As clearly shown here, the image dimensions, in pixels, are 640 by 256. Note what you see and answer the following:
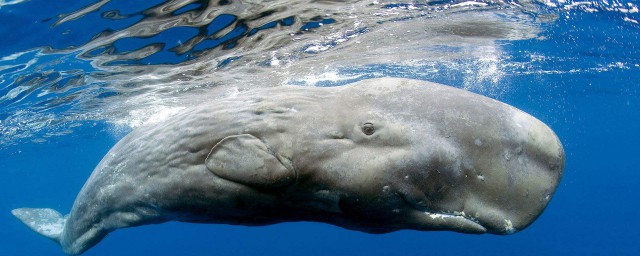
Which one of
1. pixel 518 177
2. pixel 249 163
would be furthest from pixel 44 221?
pixel 518 177

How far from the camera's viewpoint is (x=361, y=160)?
141 inches

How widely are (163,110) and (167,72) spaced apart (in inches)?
310

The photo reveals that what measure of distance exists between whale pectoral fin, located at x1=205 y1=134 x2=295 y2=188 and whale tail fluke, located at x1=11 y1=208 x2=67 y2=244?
6486 mm

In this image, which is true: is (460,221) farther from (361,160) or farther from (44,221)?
(44,221)

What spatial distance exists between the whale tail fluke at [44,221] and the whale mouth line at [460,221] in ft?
25.2

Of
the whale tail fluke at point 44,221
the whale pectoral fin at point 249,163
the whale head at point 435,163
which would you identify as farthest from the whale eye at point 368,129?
the whale tail fluke at point 44,221

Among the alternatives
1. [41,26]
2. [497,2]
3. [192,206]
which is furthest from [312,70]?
[192,206]

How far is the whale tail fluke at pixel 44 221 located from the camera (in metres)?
9.03

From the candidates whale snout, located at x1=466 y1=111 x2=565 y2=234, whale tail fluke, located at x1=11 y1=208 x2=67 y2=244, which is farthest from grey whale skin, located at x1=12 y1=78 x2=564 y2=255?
whale tail fluke, located at x1=11 y1=208 x2=67 y2=244

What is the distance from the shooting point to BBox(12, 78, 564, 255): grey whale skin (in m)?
3.42

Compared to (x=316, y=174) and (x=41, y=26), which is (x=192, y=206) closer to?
(x=316, y=174)

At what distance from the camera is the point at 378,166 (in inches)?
138

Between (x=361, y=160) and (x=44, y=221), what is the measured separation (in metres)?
8.82

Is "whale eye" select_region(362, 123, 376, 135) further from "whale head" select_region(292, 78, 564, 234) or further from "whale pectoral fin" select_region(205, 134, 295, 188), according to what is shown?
"whale pectoral fin" select_region(205, 134, 295, 188)
